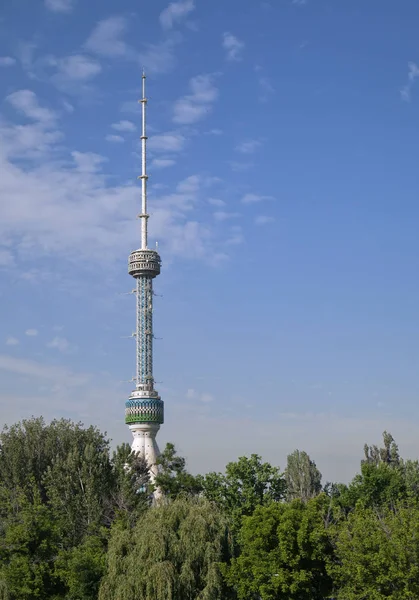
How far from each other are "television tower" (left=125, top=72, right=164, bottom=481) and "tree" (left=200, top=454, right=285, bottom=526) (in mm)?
43084

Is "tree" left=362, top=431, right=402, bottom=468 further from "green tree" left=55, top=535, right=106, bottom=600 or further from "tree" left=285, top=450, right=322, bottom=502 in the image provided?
"green tree" left=55, top=535, right=106, bottom=600

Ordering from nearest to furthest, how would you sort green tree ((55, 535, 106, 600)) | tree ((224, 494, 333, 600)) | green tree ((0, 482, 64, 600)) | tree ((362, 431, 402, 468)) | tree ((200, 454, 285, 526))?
tree ((224, 494, 333, 600)), green tree ((55, 535, 106, 600)), green tree ((0, 482, 64, 600)), tree ((200, 454, 285, 526)), tree ((362, 431, 402, 468))

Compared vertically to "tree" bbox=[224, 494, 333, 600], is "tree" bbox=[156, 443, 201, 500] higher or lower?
higher

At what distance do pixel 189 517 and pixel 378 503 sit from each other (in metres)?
22.0

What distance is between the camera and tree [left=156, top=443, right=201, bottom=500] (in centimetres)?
4794

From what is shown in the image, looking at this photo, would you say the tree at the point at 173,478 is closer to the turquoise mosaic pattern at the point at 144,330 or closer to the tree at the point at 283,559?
the tree at the point at 283,559

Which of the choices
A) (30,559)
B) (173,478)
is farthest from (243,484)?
(30,559)

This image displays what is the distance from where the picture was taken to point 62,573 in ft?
121

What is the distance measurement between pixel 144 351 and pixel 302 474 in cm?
2504

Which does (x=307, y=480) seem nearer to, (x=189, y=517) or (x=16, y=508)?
(x=16, y=508)

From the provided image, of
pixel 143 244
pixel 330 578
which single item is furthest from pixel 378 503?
pixel 143 244

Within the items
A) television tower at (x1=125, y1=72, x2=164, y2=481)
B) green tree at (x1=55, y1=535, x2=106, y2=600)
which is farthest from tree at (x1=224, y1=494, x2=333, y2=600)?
television tower at (x1=125, y1=72, x2=164, y2=481)

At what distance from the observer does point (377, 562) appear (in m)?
32.6

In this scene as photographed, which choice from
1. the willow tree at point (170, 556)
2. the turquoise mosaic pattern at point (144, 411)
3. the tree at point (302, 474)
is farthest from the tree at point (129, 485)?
the turquoise mosaic pattern at point (144, 411)
